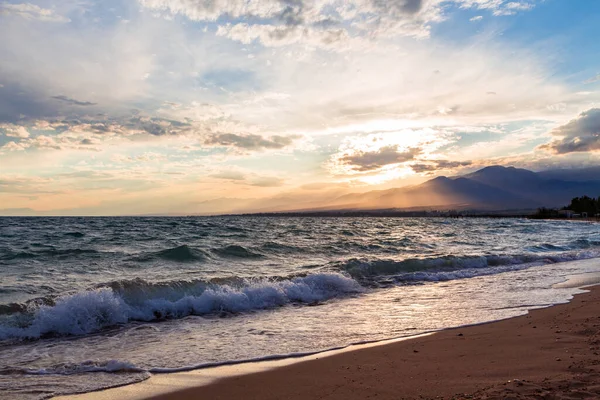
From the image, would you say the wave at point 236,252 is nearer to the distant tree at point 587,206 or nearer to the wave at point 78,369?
the wave at point 78,369

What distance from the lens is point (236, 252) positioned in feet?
73.6

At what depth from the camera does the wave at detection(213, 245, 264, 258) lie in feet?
71.5

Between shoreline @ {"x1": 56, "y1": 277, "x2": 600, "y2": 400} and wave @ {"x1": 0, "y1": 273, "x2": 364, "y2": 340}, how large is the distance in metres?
4.38

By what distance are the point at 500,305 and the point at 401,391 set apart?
6846 mm

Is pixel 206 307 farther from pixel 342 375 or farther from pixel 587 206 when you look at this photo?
pixel 587 206

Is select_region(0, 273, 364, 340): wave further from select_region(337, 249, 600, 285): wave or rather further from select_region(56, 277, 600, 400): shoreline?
select_region(56, 277, 600, 400): shoreline

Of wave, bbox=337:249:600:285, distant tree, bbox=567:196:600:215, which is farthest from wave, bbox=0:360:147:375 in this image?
distant tree, bbox=567:196:600:215

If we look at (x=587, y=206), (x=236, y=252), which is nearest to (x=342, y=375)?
(x=236, y=252)

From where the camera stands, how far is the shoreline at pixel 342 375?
503 cm

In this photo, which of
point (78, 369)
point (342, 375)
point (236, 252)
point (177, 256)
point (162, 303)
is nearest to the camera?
point (342, 375)

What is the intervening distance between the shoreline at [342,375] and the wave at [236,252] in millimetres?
15019

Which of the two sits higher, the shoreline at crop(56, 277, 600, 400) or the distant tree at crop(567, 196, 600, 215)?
the distant tree at crop(567, 196, 600, 215)

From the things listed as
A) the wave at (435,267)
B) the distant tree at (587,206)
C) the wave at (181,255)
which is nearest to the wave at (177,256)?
the wave at (181,255)

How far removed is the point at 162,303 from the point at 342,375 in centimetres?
680
